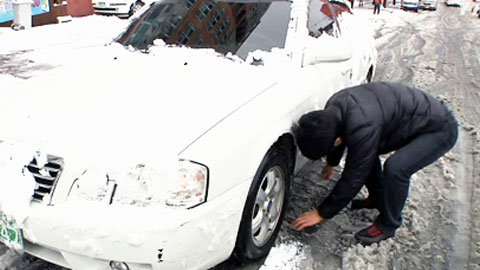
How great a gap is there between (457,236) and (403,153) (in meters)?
0.81

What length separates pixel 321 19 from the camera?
3.59 m

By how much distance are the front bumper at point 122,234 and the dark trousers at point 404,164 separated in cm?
126

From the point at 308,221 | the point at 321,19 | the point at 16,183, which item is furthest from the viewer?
the point at 321,19

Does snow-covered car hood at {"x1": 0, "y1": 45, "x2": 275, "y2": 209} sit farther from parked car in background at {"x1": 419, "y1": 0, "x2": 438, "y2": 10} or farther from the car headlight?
parked car in background at {"x1": 419, "y1": 0, "x2": 438, "y2": 10}

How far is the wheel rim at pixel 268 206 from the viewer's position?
2461mm

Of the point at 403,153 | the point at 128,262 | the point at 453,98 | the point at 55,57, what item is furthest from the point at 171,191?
the point at 55,57

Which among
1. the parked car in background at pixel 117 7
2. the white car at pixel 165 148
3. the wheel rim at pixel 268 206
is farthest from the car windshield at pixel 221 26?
the parked car in background at pixel 117 7

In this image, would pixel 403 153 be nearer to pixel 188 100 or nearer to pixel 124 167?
pixel 188 100

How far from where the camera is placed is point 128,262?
188cm

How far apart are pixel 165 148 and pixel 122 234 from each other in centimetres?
42

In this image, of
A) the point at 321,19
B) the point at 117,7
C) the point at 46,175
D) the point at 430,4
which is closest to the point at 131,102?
the point at 46,175

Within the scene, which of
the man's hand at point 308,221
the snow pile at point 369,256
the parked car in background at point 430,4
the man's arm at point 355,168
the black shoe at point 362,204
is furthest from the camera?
the parked car in background at point 430,4

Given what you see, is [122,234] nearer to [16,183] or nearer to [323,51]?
[16,183]

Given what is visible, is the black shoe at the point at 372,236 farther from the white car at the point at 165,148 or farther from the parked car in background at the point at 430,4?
the parked car in background at the point at 430,4
